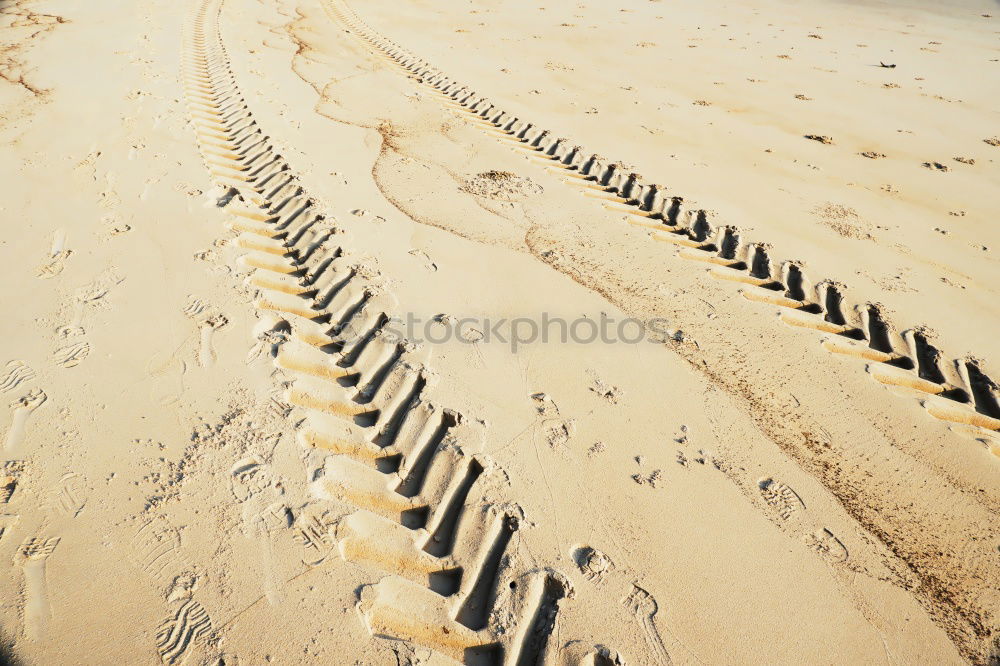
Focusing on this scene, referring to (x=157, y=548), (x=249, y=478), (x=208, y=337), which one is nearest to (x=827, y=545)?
(x=249, y=478)

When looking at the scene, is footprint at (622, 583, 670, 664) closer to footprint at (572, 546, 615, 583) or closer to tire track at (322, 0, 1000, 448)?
footprint at (572, 546, 615, 583)

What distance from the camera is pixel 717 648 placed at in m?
1.77

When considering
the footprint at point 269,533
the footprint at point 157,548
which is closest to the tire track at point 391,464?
the footprint at point 269,533

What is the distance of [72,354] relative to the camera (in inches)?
98.0

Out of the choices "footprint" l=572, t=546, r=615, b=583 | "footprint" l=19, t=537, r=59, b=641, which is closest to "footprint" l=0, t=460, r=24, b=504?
"footprint" l=19, t=537, r=59, b=641

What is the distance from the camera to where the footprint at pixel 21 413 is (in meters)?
2.10

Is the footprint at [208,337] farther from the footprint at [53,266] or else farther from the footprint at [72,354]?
the footprint at [53,266]

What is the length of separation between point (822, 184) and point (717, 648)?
14.3 ft

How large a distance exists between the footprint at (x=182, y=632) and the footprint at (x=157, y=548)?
148 mm

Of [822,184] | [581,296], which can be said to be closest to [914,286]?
[822,184]

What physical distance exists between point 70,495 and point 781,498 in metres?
2.78

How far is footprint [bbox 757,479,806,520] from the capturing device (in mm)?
2188

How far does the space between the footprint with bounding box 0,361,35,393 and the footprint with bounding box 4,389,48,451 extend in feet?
0.31

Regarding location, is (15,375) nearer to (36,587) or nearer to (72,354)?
(72,354)
